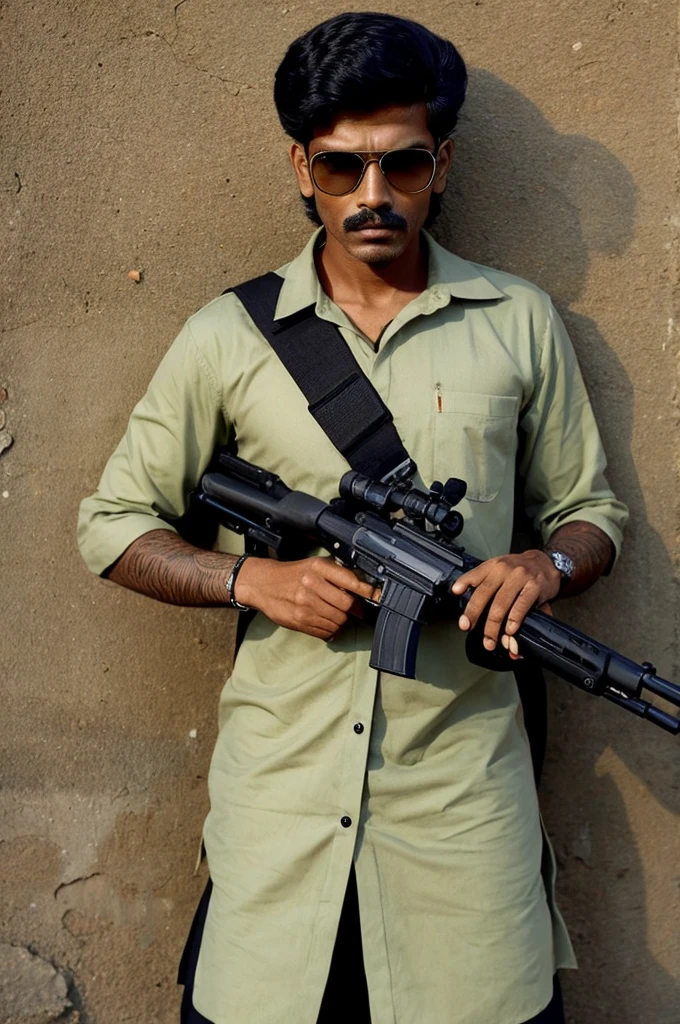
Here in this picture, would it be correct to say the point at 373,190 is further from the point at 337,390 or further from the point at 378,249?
the point at 337,390

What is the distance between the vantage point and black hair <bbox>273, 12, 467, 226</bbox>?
225 cm

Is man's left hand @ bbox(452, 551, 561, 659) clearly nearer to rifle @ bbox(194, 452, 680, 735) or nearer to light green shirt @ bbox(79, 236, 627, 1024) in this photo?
rifle @ bbox(194, 452, 680, 735)

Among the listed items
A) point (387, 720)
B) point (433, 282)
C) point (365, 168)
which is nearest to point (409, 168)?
point (365, 168)

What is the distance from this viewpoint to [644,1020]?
9.37 feet

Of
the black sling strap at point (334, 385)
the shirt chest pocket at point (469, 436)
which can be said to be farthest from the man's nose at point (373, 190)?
the shirt chest pocket at point (469, 436)

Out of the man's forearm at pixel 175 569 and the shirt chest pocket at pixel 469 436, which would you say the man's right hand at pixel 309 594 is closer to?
the man's forearm at pixel 175 569

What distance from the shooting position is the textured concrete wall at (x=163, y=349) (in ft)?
8.81

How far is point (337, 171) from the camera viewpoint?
7.50ft

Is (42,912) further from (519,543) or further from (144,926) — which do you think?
(519,543)

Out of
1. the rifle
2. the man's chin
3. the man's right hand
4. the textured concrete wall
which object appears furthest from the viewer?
the textured concrete wall

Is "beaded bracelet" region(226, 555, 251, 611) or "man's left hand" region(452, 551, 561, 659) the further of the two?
"beaded bracelet" region(226, 555, 251, 611)

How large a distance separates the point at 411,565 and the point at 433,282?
0.64 meters

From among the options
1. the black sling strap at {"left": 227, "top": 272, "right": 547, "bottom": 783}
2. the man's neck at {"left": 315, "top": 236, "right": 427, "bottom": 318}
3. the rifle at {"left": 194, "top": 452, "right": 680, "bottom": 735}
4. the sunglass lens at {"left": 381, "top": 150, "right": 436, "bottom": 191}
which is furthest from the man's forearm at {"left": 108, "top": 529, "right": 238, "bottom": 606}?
the sunglass lens at {"left": 381, "top": 150, "right": 436, "bottom": 191}

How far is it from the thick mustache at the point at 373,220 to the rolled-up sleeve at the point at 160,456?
40cm
